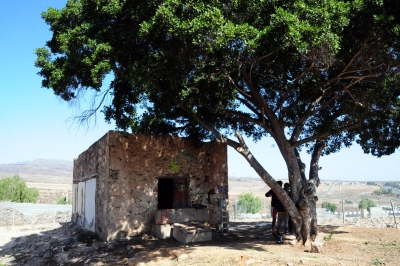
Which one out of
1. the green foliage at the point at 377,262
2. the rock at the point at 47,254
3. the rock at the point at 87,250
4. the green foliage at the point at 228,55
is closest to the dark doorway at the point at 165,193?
the green foliage at the point at 228,55

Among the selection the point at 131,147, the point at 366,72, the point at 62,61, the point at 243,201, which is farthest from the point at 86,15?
the point at 243,201

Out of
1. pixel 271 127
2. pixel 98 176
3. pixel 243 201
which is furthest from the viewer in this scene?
pixel 243 201

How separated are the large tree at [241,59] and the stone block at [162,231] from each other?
397cm

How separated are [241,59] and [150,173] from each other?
5.98 metres

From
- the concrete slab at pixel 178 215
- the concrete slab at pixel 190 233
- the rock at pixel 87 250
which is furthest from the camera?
the concrete slab at pixel 178 215

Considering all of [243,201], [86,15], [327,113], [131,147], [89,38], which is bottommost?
[243,201]

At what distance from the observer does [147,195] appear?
12.6m

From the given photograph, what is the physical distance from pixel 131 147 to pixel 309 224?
6.82 metres

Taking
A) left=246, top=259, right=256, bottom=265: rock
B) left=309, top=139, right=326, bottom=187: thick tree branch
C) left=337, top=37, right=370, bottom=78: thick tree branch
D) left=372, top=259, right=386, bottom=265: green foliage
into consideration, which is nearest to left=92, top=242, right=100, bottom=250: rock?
left=246, top=259, right=256, bottom=265: rock

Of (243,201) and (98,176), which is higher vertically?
(98,176)

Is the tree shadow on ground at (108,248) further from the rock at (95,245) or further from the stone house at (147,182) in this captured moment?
the stone house at (147,182)

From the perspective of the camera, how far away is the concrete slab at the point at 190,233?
36.9ft

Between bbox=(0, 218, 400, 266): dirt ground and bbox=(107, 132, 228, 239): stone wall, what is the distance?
86cm

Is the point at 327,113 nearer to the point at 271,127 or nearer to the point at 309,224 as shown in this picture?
the point at 271,127
